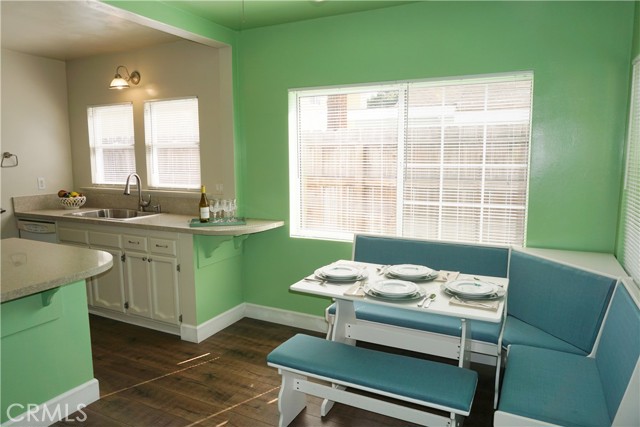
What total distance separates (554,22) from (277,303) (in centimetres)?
304

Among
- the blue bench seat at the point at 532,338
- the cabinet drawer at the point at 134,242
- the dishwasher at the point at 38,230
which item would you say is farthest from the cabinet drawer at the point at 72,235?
the blue bench seat at the point at 532,338

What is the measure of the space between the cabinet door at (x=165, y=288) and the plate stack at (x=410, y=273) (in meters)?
1.88

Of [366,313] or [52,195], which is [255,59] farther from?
[52,195]

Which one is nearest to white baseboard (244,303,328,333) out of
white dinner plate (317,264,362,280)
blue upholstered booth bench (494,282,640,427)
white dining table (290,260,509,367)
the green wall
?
the green wall

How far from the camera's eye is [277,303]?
158 inches

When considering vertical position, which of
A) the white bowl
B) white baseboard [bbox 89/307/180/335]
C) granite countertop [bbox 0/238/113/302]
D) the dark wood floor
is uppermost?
the white bowl

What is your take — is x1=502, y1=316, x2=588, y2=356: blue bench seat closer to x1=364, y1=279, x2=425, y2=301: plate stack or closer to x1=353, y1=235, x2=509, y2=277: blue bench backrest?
x1=353, y1=235, x2=509, y2=277: blue bench backrest

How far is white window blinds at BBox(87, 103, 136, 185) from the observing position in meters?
4.74

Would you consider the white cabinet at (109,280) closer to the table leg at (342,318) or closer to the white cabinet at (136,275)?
the white cabinet at (136,275)

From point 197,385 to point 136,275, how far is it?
132 centimetres

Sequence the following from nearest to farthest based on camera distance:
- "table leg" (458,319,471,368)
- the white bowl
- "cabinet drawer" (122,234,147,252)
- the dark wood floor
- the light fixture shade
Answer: "table leg" (458,319,471,368) → the dark wood floor → "cabinet drawer" (122,234,147,252) → the light fixture shade → the white bowl

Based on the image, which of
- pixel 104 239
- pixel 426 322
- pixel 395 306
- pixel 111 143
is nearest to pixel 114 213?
pixel 111 143

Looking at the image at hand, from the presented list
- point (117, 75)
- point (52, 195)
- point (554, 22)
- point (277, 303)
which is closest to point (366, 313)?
point (277, 303)

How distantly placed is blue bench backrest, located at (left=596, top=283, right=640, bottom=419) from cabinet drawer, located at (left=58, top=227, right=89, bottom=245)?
3998mm
